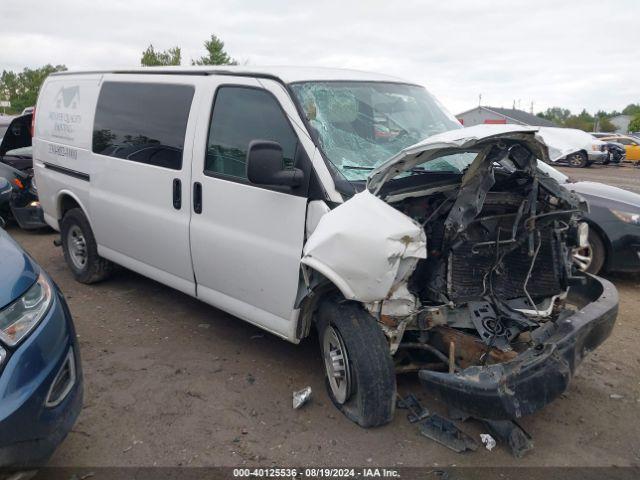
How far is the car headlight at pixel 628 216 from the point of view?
5.71 metres

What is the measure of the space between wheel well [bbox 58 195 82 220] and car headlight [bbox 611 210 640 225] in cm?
534

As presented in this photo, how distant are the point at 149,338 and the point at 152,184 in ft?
4.03

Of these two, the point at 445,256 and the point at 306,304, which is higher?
the point at 445,256

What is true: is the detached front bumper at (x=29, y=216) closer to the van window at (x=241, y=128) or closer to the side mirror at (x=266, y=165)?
the van window at (x=241, y=128)

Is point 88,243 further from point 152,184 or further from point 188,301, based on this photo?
point 152,184

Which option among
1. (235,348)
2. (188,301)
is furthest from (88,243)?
(235,348)

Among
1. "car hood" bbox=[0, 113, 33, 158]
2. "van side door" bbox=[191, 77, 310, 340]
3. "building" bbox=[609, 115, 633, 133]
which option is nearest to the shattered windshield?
"van side door" bbox=[191, 77, 310, 340]

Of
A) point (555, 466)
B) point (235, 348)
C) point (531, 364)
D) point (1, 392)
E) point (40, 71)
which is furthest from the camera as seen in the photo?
point (40, 71)

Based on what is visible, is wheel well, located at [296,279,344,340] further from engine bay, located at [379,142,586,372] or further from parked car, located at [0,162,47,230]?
parked car, located at [0,162,47,230]

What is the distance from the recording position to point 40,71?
55.8 m

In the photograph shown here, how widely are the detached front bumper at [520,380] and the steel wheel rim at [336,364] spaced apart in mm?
512

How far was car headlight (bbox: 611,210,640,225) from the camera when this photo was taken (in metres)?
5.71

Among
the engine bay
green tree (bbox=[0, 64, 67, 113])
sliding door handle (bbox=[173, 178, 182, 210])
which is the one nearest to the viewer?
the engine bay

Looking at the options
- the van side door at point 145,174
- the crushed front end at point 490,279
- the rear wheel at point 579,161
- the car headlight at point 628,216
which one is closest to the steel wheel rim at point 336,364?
the crushed front end at point 490,279
